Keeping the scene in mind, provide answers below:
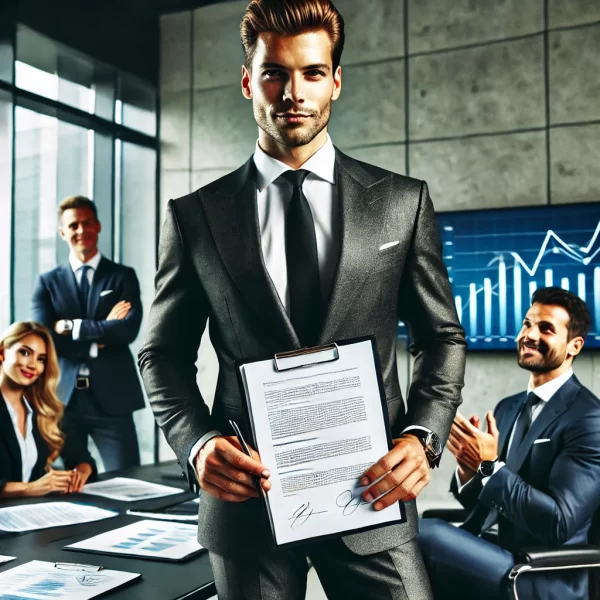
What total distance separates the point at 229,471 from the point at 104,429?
3901 mm

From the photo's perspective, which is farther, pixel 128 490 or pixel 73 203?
pixel 73 203

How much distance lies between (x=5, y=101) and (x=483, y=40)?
3264 mm

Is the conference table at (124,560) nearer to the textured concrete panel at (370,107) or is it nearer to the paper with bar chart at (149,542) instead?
the paper with bar chart at (149,542)

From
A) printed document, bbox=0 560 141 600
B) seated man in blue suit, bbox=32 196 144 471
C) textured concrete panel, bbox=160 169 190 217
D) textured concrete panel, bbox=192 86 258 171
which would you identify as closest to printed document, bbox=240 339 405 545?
printed document, bbox=0 560 141 600

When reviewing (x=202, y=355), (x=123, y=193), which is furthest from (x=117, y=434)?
(x=123, y=193)

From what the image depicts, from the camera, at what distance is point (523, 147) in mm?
4809

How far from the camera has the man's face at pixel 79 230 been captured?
4652mm

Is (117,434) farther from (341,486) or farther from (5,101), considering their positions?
(341,486)

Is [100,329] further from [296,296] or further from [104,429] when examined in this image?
[296,296]

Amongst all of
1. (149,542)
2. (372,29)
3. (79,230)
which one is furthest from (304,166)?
(372,29)

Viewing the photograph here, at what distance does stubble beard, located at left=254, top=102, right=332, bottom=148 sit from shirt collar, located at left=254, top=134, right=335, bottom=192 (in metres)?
0.05

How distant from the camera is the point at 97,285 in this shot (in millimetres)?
4707

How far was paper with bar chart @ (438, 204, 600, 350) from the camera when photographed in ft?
→ 14.8
